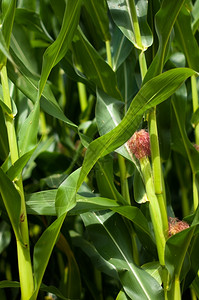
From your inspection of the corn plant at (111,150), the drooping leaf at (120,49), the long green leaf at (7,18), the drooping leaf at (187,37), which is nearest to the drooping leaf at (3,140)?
the corn plant at (111,150)

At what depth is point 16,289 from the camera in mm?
947

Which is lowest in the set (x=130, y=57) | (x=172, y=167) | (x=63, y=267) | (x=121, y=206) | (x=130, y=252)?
(x=63, y=267)

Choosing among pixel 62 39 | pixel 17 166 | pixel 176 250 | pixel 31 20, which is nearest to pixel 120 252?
pixel 176 250

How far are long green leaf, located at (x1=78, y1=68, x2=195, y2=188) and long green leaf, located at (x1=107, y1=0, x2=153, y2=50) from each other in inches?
4.5

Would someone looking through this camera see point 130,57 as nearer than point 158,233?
No

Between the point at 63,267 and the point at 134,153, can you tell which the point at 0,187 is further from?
the point at 63,267

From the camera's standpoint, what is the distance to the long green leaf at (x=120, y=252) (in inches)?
26.4

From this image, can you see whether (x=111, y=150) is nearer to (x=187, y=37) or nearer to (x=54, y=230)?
(x=54, y=230)

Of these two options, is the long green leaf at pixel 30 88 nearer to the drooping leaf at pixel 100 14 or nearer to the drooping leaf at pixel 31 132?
the drooping leaf at pixel 31 132

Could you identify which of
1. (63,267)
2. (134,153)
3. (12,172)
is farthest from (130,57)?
(63,267)

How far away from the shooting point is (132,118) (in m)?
0.60

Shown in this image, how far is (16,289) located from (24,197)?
0.35 metres

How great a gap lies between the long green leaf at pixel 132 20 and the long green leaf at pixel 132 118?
0.11 meters

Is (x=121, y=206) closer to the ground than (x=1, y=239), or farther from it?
farther from it
